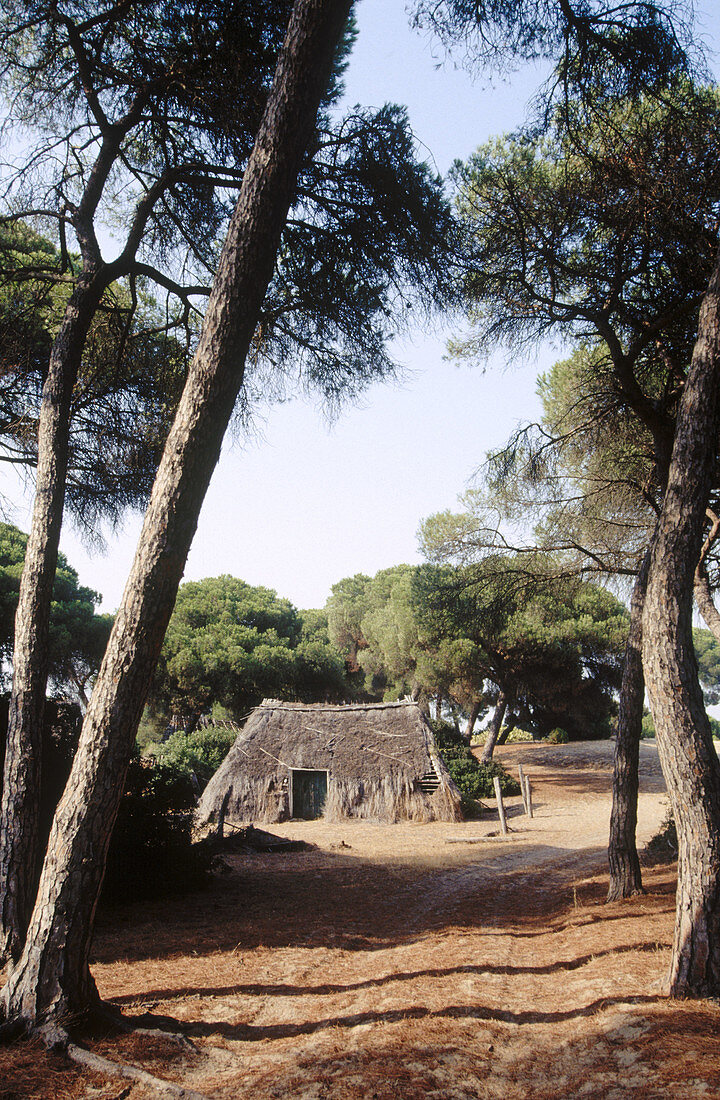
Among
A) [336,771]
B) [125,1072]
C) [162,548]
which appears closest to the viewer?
[125,1072]

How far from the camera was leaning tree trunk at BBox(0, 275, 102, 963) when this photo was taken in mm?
→ 4176

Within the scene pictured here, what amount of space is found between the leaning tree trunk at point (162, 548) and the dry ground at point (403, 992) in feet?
1.27

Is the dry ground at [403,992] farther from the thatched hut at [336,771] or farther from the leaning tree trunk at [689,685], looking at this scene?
the thatched hut at [336,771]

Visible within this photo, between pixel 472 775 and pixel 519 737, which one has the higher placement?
pixel 472 775

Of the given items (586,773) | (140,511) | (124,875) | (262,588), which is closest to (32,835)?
(124,875)

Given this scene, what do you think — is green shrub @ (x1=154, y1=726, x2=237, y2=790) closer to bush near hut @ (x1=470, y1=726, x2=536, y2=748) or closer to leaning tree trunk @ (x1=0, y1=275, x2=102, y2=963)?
bush near hut @ (x1=470, y1=726, x2=536, y2=748)

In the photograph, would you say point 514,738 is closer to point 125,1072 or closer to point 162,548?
point 162,548

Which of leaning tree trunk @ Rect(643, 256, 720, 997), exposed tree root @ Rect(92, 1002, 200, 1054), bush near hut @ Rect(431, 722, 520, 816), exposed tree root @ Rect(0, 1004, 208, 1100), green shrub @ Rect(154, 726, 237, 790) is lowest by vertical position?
bush near hut @ Rect(431, 722, 520, 816)

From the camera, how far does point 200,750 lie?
1894 centimetres

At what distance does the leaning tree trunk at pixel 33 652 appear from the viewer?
164 inches

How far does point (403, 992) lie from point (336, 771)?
1124 cm

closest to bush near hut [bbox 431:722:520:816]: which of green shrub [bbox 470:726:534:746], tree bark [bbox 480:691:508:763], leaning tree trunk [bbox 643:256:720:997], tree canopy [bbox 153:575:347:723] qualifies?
tree bark [bbox 480:691:508:763]

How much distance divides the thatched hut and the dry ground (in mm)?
5817

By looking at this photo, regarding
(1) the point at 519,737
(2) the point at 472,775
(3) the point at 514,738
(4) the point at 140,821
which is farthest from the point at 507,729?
(4) the point at 140,821
